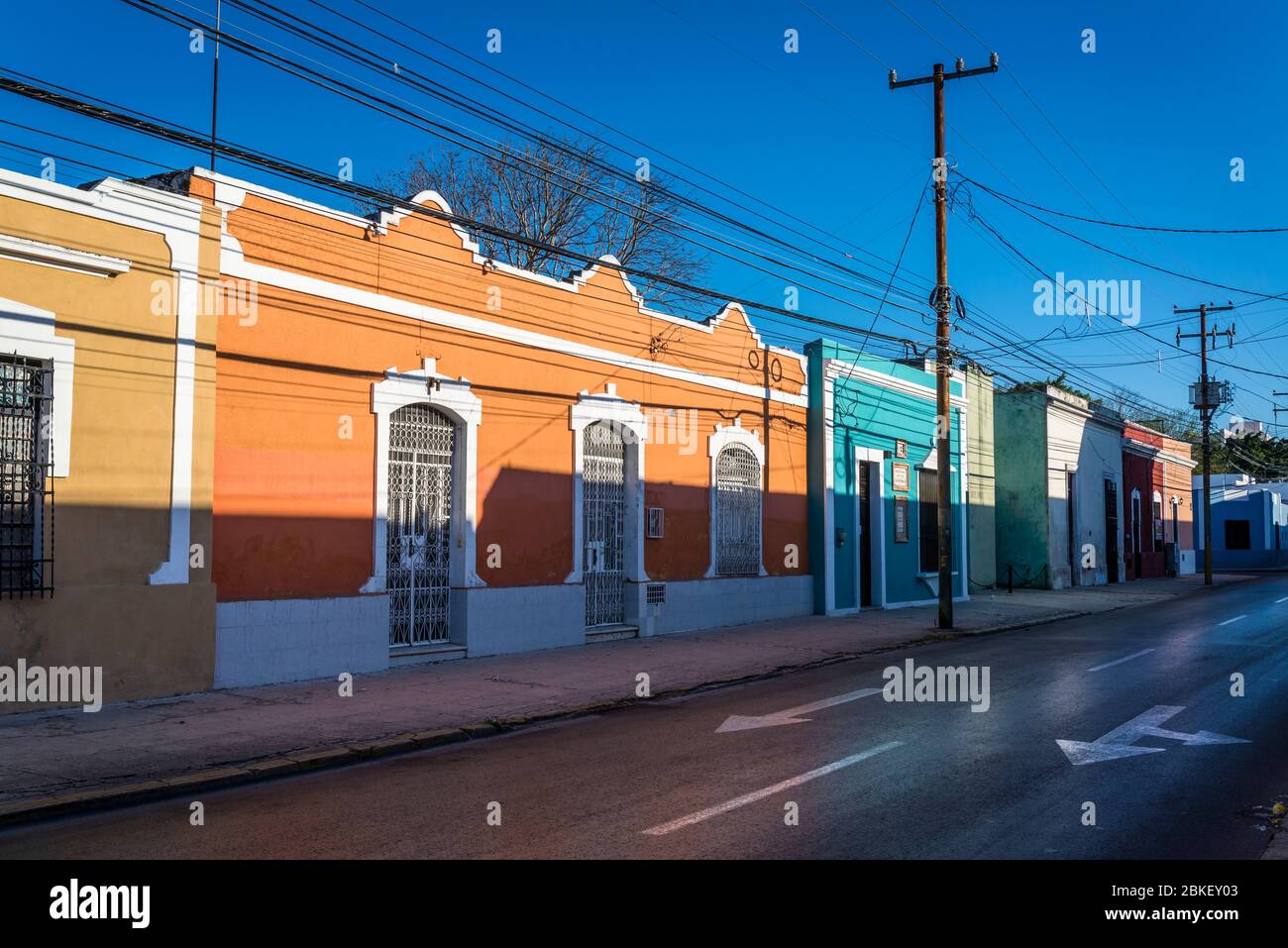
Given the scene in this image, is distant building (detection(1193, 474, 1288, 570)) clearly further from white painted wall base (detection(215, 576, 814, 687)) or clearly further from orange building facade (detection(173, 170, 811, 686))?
orange building facade (detection(173, 170, 811, 686))

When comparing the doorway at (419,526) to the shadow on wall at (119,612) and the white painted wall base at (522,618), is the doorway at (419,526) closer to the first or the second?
the white painted wall base at (522,618)

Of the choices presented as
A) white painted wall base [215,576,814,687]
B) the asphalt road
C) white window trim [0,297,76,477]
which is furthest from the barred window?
white window trim [0,297,76,477]

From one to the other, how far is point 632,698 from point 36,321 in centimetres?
730

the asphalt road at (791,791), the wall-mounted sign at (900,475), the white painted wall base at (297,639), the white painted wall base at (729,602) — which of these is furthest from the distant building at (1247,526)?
the white painted wall base at (297,639)

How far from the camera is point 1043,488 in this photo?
3497cm

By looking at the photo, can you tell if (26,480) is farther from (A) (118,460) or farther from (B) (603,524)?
(B) (603,524)

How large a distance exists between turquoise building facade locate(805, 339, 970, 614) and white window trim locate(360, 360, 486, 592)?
10.4m

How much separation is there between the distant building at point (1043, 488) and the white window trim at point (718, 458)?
14902 mm

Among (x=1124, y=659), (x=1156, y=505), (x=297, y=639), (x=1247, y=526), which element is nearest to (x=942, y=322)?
(x=1124, y=659)

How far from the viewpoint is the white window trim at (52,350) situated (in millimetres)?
10477
